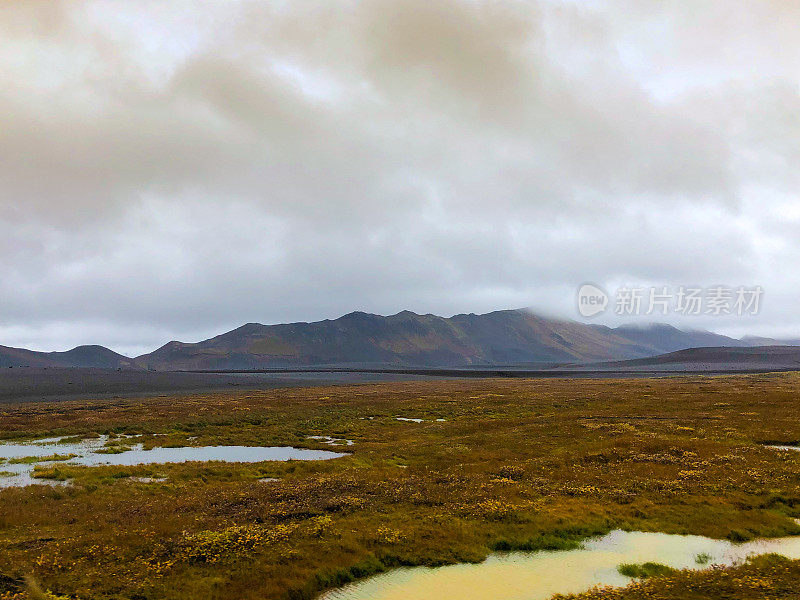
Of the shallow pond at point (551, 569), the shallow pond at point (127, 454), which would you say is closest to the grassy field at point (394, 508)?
the shallow pond at point (551, 569)

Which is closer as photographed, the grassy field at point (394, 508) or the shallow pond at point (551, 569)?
the shallow pond at point (551, 569)

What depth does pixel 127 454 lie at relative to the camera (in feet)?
164

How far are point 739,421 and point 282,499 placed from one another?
56.2 metres

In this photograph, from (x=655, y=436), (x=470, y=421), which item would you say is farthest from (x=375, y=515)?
(x=470, y=421)

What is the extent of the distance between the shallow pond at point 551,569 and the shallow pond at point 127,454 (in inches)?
1130

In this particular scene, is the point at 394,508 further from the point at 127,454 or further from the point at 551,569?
the point at 127,454

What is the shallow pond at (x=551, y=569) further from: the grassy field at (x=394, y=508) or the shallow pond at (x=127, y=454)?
the shallow pond at (x=127, y=454)

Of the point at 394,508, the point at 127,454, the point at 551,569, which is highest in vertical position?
the point at 551,569

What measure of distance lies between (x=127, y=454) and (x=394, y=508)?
1489 inches

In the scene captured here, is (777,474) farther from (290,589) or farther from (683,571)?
(290,589)

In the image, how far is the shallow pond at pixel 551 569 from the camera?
17.2m

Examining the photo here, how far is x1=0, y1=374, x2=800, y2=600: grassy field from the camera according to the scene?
17.7 m

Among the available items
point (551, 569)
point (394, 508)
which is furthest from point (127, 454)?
point (551, 569)

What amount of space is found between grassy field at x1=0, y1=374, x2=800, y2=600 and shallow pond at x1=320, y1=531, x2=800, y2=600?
0.77m
